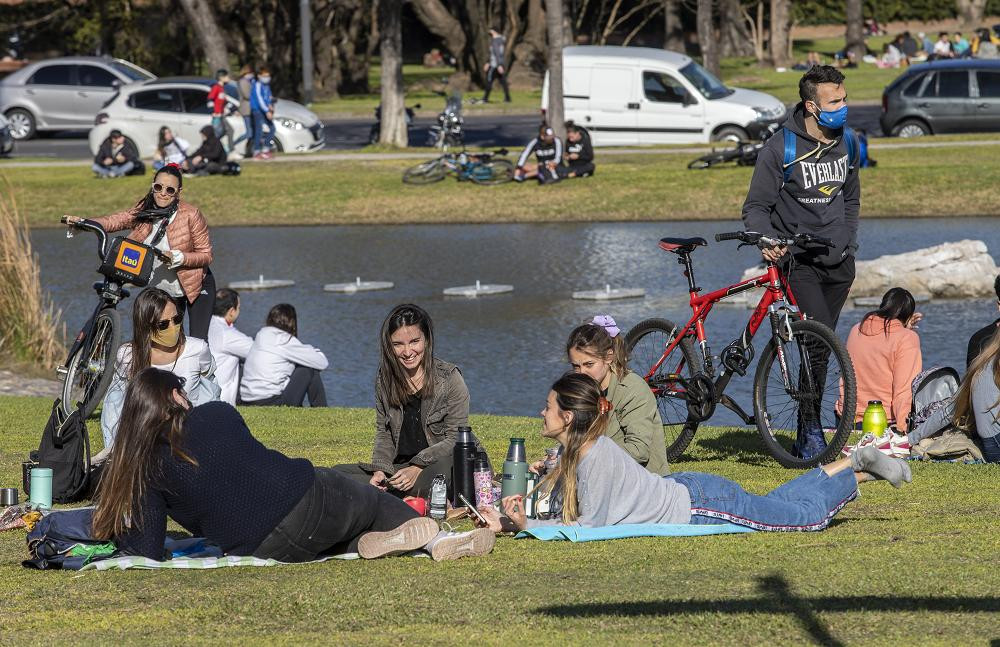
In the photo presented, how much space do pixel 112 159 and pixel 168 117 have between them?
9.39 feet

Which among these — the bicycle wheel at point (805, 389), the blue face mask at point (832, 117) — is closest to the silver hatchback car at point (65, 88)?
the bicycle wheel at point (805, 389)

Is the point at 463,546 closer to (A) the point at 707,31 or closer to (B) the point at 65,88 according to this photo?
(B) the point at 65,88

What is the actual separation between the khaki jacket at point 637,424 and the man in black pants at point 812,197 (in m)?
1.19

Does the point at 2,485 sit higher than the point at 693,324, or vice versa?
the point at 693,324

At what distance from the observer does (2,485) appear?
28.8 ft

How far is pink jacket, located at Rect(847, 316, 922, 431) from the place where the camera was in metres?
10.3

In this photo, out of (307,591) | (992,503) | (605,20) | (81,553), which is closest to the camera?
(307,591)

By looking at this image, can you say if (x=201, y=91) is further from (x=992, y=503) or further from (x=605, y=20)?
(x=605, y=20)

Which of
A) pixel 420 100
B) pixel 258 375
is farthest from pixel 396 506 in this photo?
pixel 420 100

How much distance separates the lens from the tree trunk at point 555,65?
27.9 meters

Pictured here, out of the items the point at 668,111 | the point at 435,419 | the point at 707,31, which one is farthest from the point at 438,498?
the point at 707,31

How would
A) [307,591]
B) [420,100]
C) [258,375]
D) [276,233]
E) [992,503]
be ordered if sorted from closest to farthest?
[307,591] < [992,503] < [258,375] < [276,233] < [420,100]

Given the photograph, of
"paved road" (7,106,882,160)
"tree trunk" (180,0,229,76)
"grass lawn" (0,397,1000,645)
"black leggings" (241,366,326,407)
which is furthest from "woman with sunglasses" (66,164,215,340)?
"tree trunk" (180,0,229,76)

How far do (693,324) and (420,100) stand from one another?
39.1m
